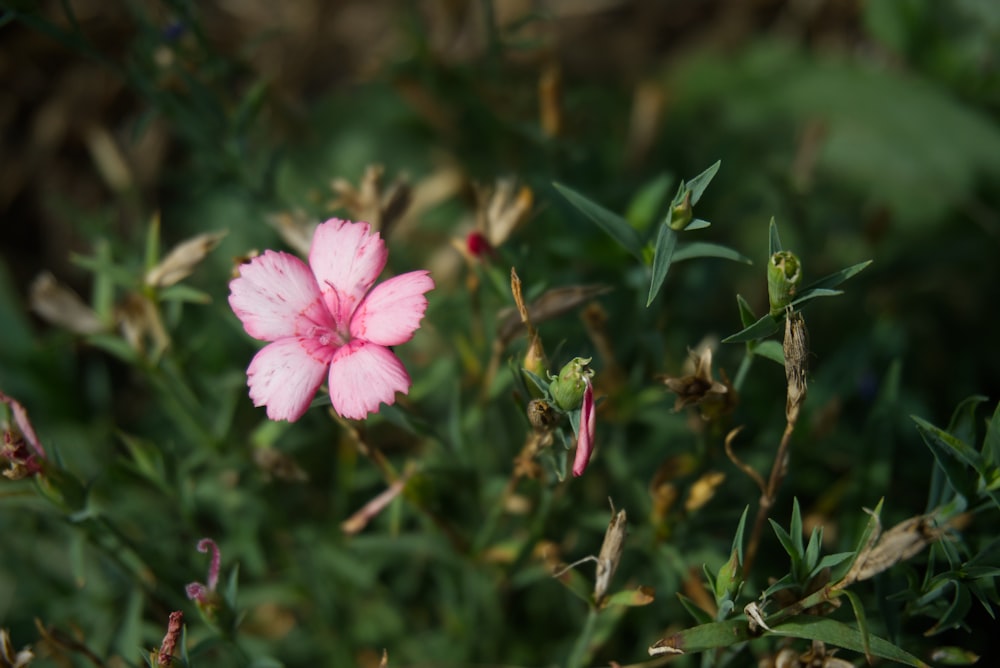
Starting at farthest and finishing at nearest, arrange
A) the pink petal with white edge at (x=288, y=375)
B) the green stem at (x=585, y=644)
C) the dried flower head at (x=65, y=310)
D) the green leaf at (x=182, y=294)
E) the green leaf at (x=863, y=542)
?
the dried flower head at (x=65, y=310), the green leaf at (x=182, y=294), the green stem at (x=585, y=644), the pink petal with white edge at (x=288, y=375), the green leaf at (x=863, y=542)

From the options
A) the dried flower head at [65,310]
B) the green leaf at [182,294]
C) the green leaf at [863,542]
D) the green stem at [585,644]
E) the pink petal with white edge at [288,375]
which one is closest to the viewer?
the green leaf at [863,542]

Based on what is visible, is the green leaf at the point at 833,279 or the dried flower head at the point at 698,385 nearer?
the green leaf at the point at 833,279

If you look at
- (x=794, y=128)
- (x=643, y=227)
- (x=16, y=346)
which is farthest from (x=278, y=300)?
(x=794, y=128)

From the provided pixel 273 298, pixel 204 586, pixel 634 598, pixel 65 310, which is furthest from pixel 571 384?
pixel 65 310

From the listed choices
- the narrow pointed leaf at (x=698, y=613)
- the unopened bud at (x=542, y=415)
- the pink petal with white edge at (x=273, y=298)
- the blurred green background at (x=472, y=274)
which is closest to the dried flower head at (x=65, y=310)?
the blurred green background at (x=472, y=274)

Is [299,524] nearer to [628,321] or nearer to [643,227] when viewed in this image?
[628,321]

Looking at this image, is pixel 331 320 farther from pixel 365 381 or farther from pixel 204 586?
pixel 204 586

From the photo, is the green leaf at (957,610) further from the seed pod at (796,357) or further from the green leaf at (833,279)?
the green leaf at (833,279)
